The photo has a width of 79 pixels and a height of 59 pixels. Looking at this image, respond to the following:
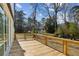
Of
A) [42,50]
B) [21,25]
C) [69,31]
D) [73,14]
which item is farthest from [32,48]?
[73,14]

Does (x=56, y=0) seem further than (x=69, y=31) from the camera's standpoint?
A: No

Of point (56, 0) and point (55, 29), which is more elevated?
point (56, 0)

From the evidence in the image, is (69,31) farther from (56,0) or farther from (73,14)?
(56,0)

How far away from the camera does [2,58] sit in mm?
3326

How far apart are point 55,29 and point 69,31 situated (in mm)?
269

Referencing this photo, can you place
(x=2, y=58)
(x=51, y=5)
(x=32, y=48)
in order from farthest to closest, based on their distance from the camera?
(x=32, y=48)
(x=51, y=5)
(x=2, y=58)

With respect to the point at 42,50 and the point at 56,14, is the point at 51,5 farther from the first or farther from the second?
the point at 42,50

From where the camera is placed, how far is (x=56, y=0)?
132 inches

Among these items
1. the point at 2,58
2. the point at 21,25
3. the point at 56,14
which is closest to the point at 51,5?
the point at 56,14

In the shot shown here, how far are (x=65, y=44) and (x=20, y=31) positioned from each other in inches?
38.1

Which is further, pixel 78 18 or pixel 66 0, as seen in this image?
pixel 78 18

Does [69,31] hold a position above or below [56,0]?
below

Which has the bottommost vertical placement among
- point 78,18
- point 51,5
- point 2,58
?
point 2,58

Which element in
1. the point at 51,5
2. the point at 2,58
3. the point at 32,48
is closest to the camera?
the point at 2,58
